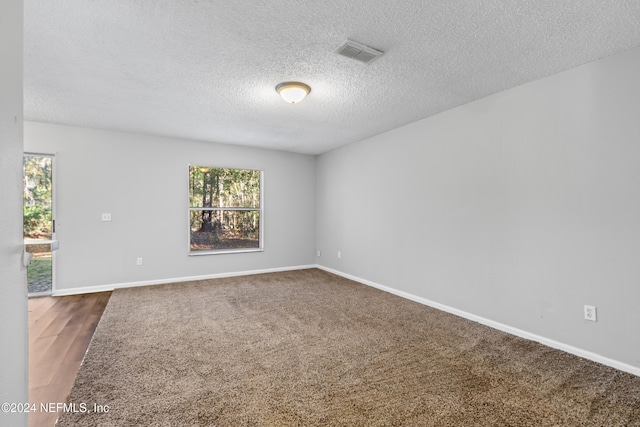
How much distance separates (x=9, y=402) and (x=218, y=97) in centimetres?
303

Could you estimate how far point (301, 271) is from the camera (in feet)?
19.7

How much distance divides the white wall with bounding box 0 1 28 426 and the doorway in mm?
4111

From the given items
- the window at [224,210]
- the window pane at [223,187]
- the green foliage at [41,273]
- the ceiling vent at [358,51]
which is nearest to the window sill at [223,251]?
the window at [224,210]

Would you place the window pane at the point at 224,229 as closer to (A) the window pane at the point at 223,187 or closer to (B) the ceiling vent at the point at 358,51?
(A) the window pane at the point at 223,187

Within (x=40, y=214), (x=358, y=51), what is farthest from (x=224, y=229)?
(x=358, y=51)

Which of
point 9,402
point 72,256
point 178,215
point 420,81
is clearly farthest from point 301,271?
point 9,402

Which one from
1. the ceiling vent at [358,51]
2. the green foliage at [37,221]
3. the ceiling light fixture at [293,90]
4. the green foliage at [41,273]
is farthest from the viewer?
the green foliage at [41,273]

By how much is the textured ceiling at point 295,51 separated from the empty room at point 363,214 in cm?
2

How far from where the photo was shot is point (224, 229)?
5.65 m

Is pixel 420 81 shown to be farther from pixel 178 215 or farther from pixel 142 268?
pixel 142 268

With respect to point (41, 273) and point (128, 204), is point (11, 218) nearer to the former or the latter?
point (128, 204)

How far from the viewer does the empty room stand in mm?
1880

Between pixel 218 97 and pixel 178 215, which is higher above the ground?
pixel 218 97

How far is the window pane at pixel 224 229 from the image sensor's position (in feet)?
17.6
